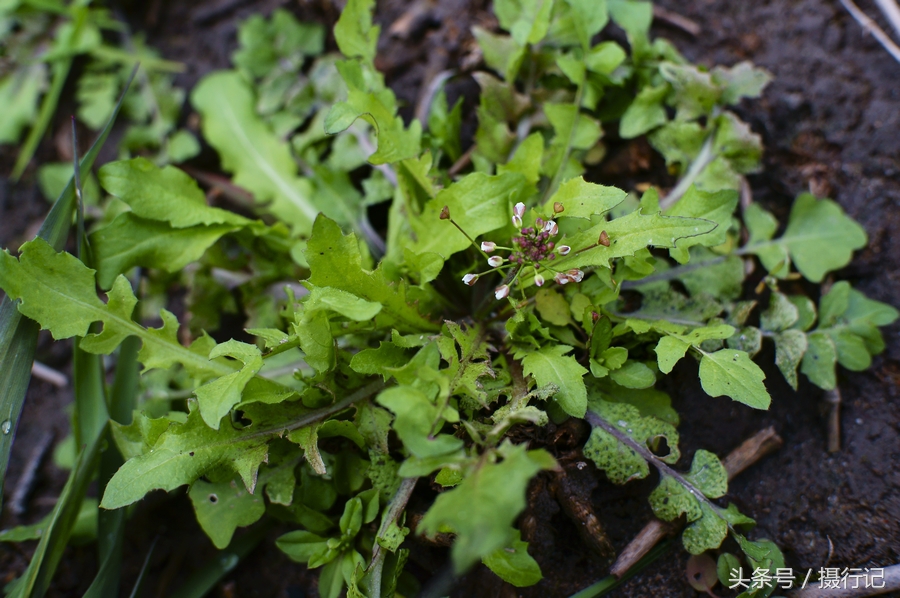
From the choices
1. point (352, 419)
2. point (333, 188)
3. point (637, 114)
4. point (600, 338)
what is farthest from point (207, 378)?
point (637, 114)

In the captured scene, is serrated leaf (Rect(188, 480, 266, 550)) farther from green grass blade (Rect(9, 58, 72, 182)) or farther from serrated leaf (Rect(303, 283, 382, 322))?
green grass blade (Rect(9, 58, 72, 182))

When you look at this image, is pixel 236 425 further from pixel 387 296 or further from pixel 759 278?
pixel 759 278

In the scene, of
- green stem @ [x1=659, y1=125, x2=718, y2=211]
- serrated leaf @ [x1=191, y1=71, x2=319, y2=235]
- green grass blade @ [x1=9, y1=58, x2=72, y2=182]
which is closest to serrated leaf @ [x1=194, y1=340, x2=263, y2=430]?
serrated leaf @ [x1=191, y1=71, x2=319, y2=235]

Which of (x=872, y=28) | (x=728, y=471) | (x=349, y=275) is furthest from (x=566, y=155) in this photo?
(x=872, y=28)

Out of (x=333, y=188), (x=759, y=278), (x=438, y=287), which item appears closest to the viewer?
(x=438, y=287)

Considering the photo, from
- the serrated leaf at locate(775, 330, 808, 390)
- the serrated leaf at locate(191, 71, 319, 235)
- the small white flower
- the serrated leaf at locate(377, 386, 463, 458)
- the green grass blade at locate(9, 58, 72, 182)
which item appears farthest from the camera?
the green grass blade at locate(9, 58, 72, 182)

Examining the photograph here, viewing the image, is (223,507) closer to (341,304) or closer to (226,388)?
(226,388)
